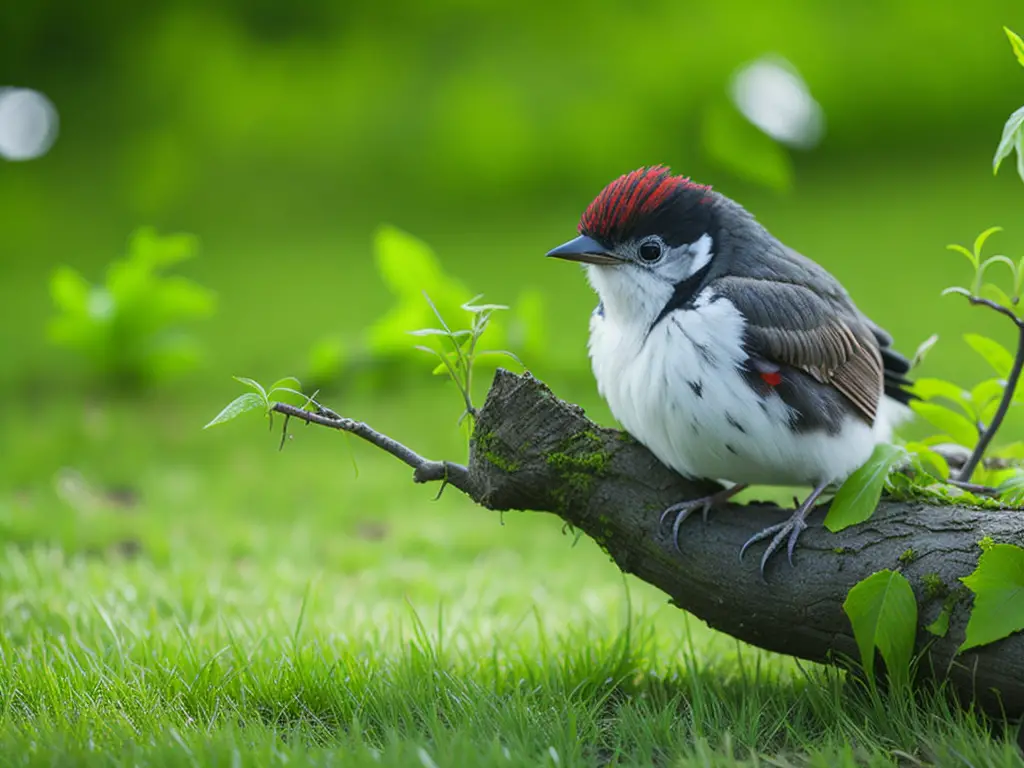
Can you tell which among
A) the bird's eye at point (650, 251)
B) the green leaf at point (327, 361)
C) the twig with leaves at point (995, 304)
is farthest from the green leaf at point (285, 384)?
the green leaf at point (327, 361)

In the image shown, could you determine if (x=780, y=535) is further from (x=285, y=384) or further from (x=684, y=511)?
(x=285, y=384)

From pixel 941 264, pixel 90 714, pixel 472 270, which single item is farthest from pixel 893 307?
pixel 90 714

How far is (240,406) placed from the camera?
263 centimetres

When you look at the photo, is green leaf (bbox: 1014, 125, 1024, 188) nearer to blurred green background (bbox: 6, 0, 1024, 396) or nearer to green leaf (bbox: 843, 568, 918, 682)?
green leaf (bbox: 843, 568, 918, 682)

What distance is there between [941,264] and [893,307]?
1064mm

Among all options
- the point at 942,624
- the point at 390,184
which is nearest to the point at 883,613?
the point at 942,624

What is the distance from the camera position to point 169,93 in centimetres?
1120

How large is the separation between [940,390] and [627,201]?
1.14 m

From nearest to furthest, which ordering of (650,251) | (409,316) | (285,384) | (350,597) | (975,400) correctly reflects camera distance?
(285,384) < (650,251) < (975,400) < (350,597) < (409,316)

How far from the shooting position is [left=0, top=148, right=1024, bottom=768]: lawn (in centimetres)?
269

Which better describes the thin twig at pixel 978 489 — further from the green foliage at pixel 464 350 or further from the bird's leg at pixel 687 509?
the green foliage at pixel 464 350

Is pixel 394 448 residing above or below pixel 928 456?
above

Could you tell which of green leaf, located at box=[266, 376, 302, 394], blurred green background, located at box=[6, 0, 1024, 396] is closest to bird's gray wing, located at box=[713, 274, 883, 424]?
green leaf, located at box=[266, 376, 302, 394]

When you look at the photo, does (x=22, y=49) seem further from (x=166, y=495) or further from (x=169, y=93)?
(x=166, y=495)
